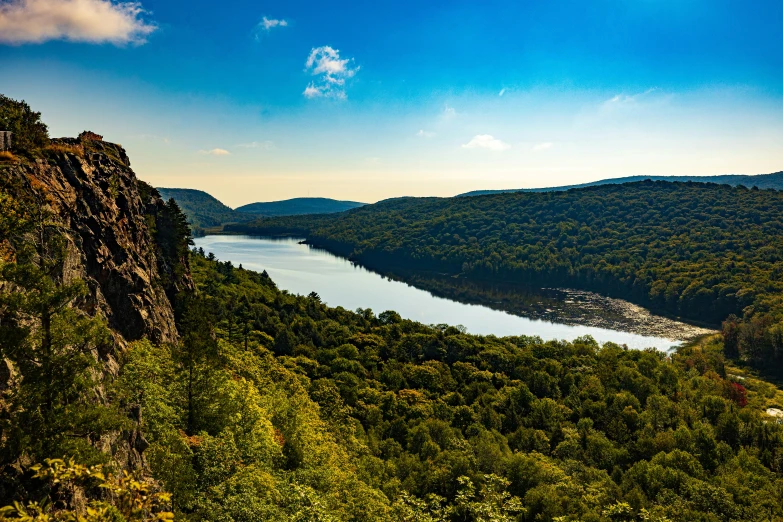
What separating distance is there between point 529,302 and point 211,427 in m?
107

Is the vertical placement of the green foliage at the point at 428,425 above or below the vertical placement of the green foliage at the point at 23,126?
below

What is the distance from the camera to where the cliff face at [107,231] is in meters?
21.5

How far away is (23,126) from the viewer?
22016 mm

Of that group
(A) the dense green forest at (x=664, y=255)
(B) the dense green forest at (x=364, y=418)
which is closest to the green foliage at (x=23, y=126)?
(B) the dense green forest at (x=364, y=418)

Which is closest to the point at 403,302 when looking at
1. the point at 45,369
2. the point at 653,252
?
the point at 653,252

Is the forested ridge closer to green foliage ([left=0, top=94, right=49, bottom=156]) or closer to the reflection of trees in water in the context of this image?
green foliage ([left=0, top=94, right=49, bottom=156])

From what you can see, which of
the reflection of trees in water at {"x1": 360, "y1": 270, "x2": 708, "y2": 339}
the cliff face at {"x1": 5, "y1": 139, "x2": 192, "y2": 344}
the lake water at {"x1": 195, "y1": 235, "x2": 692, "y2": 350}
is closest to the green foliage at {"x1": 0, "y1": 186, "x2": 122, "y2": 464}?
the cliff face at {"x1": 5, "y1": 139, "x2": 192, "y2": 344}

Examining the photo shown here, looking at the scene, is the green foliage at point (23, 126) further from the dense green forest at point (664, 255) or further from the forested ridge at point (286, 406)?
the dense green forest at point (664, 255)

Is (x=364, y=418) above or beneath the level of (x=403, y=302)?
beneath

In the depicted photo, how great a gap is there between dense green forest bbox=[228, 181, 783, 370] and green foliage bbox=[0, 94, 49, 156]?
317 ft

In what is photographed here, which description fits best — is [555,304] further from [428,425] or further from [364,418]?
[364,418]

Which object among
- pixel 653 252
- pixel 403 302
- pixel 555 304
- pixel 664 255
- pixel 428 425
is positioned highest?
pixel 653 252

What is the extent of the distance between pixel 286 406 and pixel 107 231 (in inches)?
683

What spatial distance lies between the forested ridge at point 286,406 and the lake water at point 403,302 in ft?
53.8
